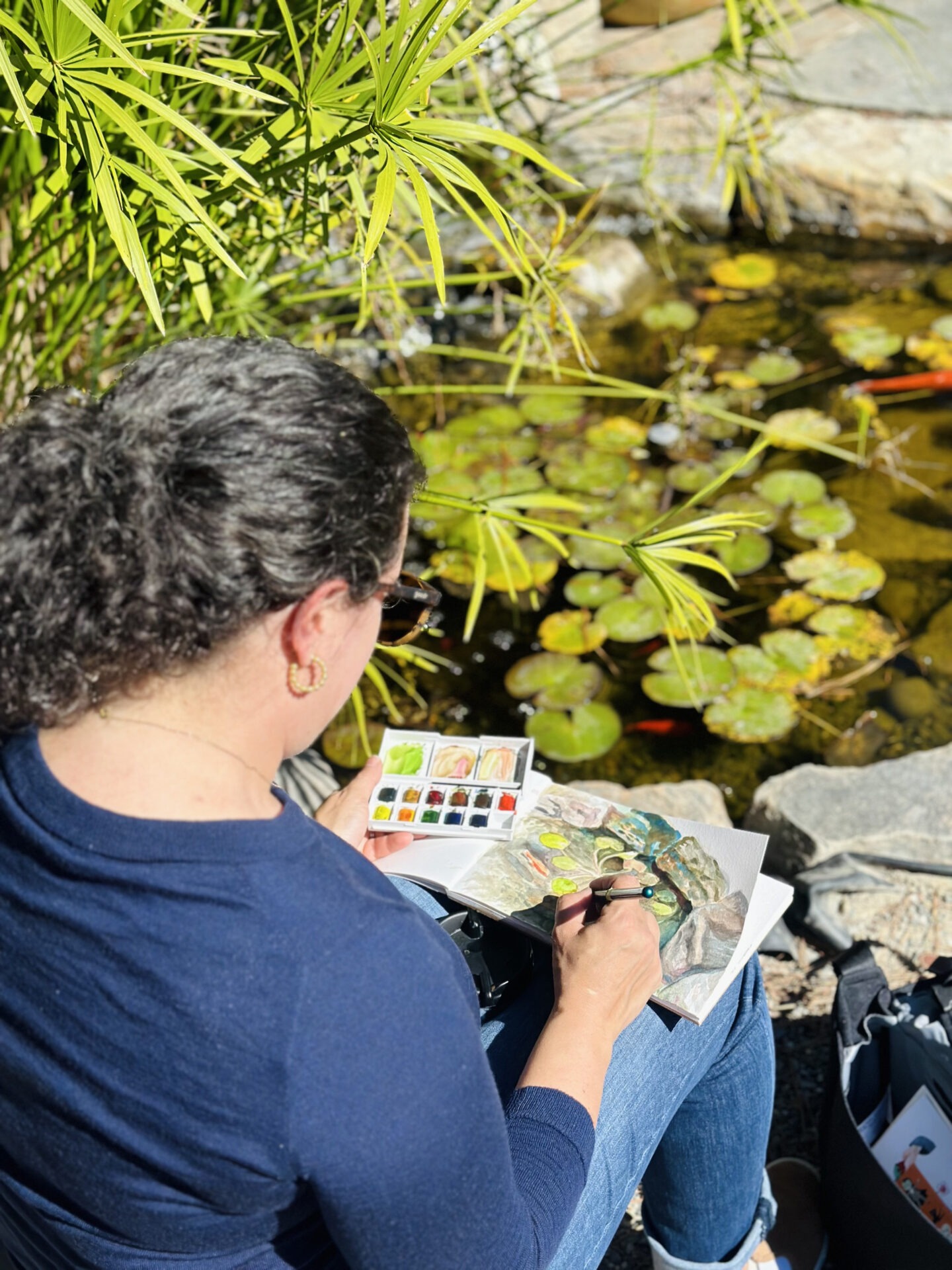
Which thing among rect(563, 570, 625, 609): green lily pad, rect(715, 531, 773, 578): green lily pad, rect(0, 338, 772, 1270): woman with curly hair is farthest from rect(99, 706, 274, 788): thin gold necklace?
rect(715, 531, 773, 578): green lily pad

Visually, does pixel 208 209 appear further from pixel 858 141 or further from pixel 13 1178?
pixel 858 141

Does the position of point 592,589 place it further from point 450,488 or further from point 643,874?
point 643,874

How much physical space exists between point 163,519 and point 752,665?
1790 millimetres

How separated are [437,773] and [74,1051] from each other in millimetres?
647

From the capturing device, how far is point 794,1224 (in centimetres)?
139

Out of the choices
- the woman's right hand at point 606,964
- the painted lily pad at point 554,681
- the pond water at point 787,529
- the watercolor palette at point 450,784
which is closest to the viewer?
the woman's right hand at point 606,964

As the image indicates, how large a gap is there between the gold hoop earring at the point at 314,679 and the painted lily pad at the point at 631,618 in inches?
65.8

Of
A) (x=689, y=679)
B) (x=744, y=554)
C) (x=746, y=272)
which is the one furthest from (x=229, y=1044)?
(x=746, y=272)

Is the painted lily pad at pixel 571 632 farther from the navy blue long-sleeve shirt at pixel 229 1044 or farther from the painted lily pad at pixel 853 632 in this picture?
the navy blue long-sleeve shirt at pixel 229 1044

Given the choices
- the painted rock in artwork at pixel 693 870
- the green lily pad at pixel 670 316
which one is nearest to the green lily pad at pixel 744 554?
the green lily pad at pixel 670 316

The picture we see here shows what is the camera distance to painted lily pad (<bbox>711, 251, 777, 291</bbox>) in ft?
11.4

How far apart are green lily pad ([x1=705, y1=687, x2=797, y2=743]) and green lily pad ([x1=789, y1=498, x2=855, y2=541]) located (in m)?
0.49

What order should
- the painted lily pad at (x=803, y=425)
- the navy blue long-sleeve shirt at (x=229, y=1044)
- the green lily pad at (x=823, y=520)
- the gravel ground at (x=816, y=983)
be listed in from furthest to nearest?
the painted lily pad at (x=803, y=425)
the green lily pad at (x=823, y=520)
the gravel ground at (x=816, y=983)
the navy blue long-sleeve shirt at (x=229, y=1044)

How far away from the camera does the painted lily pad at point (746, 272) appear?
3.47 m
